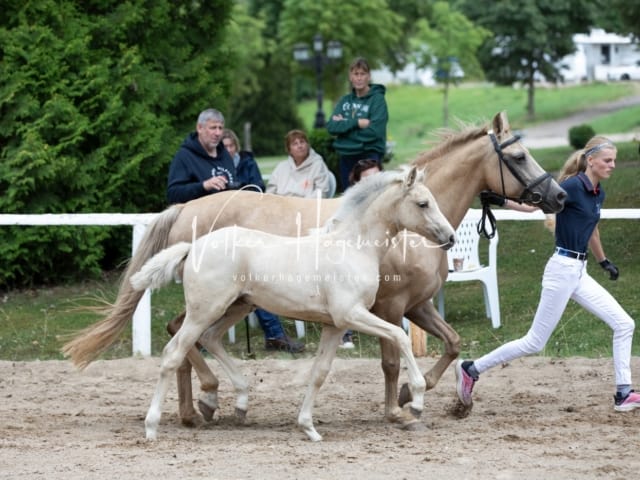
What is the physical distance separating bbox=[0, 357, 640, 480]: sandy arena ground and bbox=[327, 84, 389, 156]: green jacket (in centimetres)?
218

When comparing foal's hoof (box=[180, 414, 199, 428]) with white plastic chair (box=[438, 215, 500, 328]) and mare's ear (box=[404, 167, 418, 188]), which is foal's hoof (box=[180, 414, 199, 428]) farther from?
white plastic chair (box=[438, 215, 500, 328])

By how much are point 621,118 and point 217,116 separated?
26.5 m

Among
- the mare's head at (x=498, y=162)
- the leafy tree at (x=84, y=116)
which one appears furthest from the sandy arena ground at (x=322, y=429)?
the leafy tree at (x=84, y=116)

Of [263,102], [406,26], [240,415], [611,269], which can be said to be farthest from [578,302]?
[406,26]

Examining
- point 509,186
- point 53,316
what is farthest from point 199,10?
point 509,186

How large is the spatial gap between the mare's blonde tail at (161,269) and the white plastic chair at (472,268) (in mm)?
4132

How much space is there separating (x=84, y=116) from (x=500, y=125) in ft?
19.3

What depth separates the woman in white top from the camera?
9578 millimetres

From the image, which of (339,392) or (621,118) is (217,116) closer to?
(339,392)

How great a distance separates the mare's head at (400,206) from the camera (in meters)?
6.17

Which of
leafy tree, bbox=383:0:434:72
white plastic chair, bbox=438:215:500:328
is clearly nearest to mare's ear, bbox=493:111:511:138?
white plastic chair, bbox=438:215:500:328

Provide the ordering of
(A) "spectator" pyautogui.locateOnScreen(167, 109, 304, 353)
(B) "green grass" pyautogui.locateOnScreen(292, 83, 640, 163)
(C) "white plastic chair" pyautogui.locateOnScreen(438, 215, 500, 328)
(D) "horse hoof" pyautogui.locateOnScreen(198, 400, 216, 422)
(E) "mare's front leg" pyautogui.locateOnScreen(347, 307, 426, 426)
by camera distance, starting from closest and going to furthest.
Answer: (E) "mare's front leg" pyautogui.locateOnScreen(347, 307, 426, 426), (D) "horse hoof" pyautogui.locateOnScreen(198, 400, 216, 422), (A) "spectator" pyautogui.locateOnScreen(167, 109, 304, 353), (C) "white plastic chair" pyautogui.locateOnScreen(438, 215, 500, 328), (B) "green grass" pyautogui.locateOnScreen(292, 83, 640, 163)

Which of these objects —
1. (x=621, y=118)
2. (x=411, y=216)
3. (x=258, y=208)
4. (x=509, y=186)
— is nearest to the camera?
(x=411, y=216)

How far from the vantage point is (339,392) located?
311 inches
